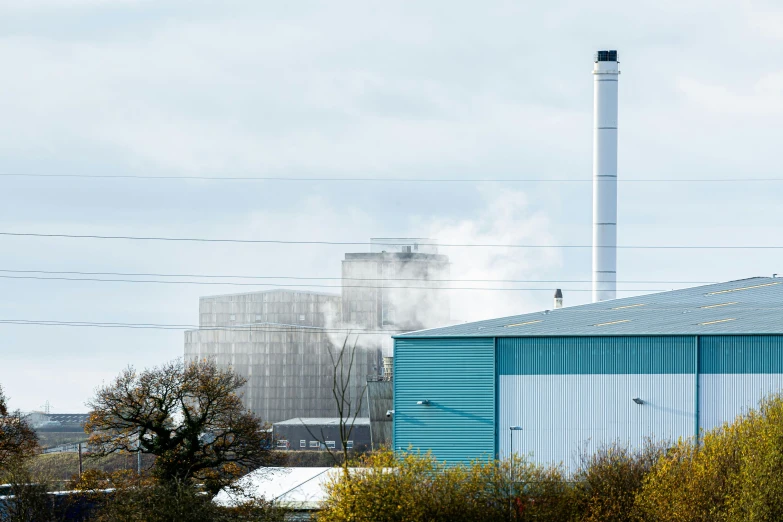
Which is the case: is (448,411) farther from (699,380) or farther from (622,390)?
(699,380)

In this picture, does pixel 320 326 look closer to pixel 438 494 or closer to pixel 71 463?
pixel 71 463

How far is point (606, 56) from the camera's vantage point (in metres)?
62.9

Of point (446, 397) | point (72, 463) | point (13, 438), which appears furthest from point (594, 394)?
point (72, 463)

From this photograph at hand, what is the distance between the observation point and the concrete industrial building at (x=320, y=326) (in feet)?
386

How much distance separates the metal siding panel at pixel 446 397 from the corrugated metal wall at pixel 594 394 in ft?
2.73

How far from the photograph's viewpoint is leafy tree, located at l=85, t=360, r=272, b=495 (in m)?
43.6

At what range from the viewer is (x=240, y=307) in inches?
5153

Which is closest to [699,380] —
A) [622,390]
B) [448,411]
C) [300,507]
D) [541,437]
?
[622,390]

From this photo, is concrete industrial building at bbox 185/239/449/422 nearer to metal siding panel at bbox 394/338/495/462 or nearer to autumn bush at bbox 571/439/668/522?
metal siding panel at bbox 394/338/495/462

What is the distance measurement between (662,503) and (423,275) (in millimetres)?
85140

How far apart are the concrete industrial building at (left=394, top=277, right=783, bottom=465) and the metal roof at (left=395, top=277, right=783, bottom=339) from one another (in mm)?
94

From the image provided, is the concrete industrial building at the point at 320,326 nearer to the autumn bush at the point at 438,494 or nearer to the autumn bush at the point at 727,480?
the autumn bush at the point at 438,494

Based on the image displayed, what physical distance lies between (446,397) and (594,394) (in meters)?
5.90

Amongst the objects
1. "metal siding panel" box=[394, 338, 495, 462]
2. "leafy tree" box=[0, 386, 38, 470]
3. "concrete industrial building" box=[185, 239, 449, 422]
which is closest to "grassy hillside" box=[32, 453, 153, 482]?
"concrete industrial building" box=[185, 239, 449, 422]
